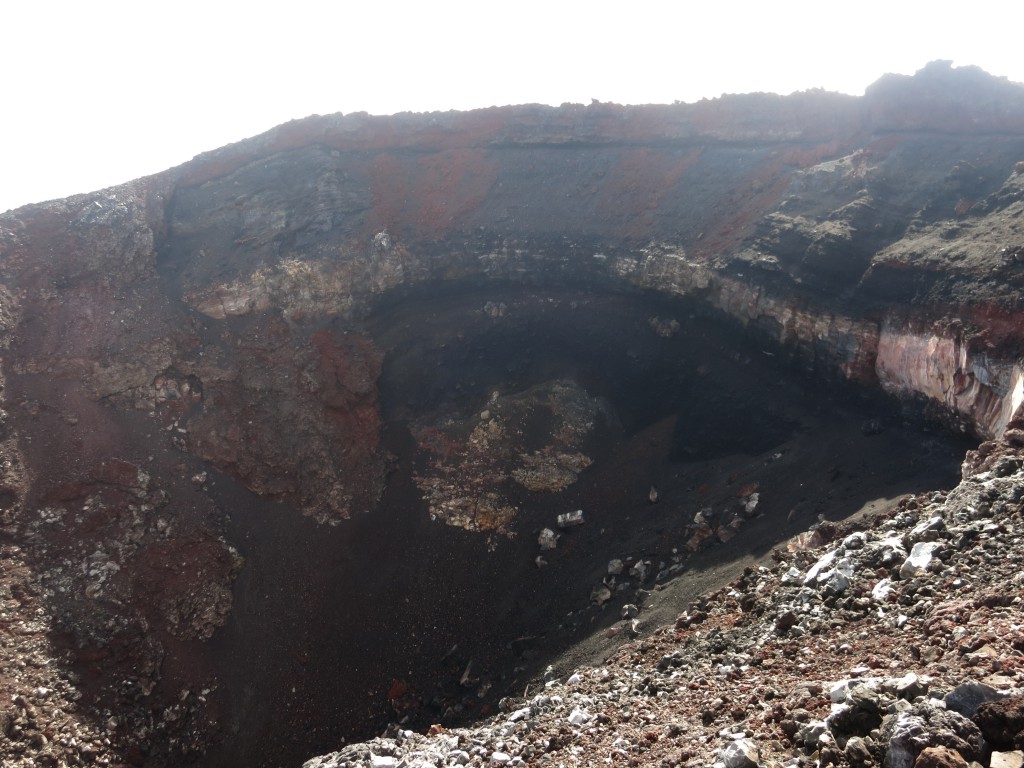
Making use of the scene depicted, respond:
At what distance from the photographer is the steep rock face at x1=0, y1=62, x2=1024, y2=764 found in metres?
17.8

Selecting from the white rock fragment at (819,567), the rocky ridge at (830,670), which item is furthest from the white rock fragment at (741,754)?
the white rock fragment at (819,567)

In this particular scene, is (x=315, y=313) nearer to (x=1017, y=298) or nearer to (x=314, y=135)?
(x=314, y=135)

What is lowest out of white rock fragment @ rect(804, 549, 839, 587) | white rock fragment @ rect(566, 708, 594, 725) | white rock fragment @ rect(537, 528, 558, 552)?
white rock fragment @ rect(537, 528, 558, 552)

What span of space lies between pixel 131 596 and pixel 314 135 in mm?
24176

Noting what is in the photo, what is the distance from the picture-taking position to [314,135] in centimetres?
3183

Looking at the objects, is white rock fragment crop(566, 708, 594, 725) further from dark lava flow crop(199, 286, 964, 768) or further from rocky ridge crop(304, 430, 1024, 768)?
dark lava flow crop(199, 286, 964, 768)

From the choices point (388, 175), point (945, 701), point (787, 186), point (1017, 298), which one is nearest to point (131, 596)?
point (945, 701)

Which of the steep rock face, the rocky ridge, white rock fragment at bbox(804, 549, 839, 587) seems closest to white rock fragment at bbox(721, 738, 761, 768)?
the rocky ridge

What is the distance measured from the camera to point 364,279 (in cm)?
2694

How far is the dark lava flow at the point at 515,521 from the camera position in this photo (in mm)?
Result: 17406

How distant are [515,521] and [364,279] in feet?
42.3

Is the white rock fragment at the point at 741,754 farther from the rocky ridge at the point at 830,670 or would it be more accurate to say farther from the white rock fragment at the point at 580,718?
the white rock fragment at the point at 580,718

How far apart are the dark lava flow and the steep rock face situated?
2.78 ft

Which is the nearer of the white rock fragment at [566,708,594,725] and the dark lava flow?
the white rock fragment at [566,708,594,725]
